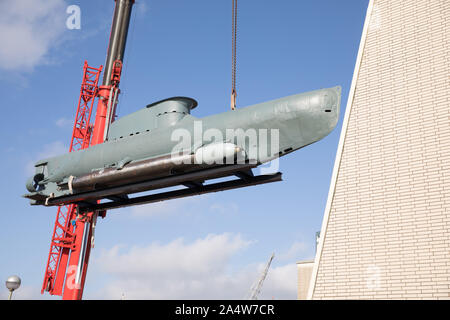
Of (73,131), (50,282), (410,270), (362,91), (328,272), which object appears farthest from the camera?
(73,131)

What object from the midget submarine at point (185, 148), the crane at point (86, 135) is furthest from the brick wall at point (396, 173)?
the crane at point (86, 135)

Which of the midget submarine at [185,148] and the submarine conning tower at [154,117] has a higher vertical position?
the submarine conning tower at [154,117]

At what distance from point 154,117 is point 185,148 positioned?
76.8 inches

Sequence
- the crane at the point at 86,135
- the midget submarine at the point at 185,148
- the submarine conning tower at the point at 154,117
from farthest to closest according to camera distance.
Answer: the crane at the point at 86,135
the submarine conning tower at the point at 154,117
the midget submarine at the point at 185,148

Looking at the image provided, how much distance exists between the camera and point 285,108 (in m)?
10.5

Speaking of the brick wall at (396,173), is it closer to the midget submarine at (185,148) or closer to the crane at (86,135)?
the midget submarine at (185,148)

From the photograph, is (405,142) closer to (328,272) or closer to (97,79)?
(328,272)

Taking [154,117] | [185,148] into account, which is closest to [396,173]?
[185,148]

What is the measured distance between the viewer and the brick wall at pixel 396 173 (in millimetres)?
9633

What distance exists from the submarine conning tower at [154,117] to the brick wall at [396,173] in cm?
425

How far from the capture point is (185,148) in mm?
11055

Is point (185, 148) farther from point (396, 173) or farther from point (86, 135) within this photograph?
point (86, 135)
